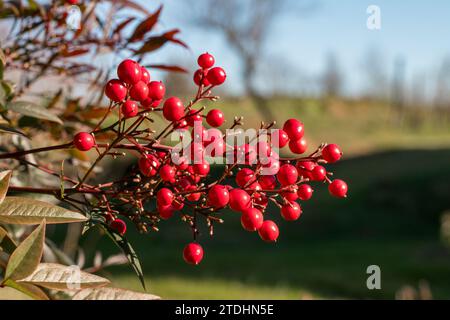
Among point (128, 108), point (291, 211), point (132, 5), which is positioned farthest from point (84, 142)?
point (132, 5)

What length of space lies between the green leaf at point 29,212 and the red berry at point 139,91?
0.16 meters

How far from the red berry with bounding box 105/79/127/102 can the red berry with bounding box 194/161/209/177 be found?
4.8 inches

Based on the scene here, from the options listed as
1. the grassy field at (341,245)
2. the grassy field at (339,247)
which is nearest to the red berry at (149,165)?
the grassy field at (341,245)

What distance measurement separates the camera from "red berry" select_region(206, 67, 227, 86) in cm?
74

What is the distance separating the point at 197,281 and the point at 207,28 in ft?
47.4

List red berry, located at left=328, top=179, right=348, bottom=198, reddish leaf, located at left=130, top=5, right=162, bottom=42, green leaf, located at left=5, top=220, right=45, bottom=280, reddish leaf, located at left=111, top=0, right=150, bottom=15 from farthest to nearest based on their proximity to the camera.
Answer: reddish leaf, located at left=111, top=0, right=150, bottom=15 → reddish leaf, located at left=130, top=5, right=162, bottom=42 → red berry, located at left=328, top=179, right=348, bottom=198 → green leaf, located at left=5, top=220, right=45, bottom=280

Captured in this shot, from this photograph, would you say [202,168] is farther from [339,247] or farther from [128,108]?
[339,247]

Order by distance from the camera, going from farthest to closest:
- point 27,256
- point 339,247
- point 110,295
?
point 339,247 → point 110,295 → point 27,256

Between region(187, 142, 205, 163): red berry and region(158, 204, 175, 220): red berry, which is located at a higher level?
region(187, 142, 205, 163): red berry

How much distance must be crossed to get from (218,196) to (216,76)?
0.16 meters

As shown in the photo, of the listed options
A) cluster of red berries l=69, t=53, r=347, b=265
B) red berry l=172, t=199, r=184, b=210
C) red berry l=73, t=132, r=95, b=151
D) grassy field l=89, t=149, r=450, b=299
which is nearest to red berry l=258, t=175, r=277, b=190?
cluster of red berries l=69, t=53, r=347, b=265

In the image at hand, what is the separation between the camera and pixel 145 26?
43.8 inches

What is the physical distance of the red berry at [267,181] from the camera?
736 millimetres

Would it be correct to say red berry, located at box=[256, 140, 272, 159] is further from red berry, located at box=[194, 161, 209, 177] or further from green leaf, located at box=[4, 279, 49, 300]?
green leaf, located at box=[4, 279, 49, 300]
